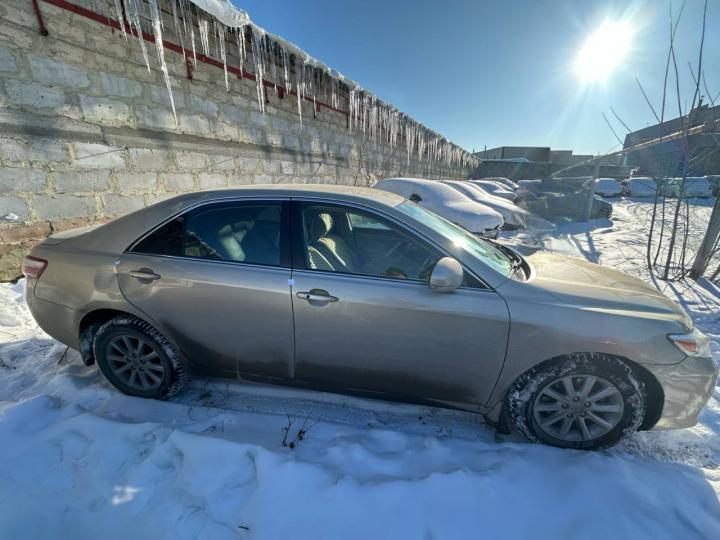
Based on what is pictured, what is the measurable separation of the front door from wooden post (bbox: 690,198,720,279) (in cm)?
564

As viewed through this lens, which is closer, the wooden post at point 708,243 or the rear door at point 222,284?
the rear door at point 222,284

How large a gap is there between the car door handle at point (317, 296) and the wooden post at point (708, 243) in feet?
21.0

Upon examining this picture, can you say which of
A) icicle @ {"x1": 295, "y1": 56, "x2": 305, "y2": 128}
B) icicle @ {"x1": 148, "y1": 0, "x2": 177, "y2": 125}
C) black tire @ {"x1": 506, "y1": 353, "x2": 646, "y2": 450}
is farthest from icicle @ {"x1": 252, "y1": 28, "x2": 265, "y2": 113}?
black tire @ {"x1": 506, "y1": 353, "x2": 646, "y2": 450}

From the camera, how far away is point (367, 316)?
1.78m

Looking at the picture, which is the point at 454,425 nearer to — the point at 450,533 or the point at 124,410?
the point at 450,533

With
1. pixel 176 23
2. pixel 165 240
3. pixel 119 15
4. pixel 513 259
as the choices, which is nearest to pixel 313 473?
pixel 165 240

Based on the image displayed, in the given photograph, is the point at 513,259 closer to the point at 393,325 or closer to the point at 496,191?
the point at 393,325

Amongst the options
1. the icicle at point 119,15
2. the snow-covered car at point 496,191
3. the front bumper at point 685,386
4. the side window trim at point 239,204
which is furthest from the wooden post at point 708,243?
the icicle at point 119,15

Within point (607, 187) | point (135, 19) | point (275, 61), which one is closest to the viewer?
point (135, 19)

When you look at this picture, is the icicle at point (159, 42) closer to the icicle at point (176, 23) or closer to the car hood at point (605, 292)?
the icicle at point (176, 23)

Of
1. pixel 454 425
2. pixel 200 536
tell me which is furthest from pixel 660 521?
pixel 200 536

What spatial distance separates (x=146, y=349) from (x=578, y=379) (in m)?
2.84

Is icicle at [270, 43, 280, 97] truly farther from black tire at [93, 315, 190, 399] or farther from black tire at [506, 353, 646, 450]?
black tire at [506, 353, 646, 450]

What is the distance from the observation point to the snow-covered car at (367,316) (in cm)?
170
